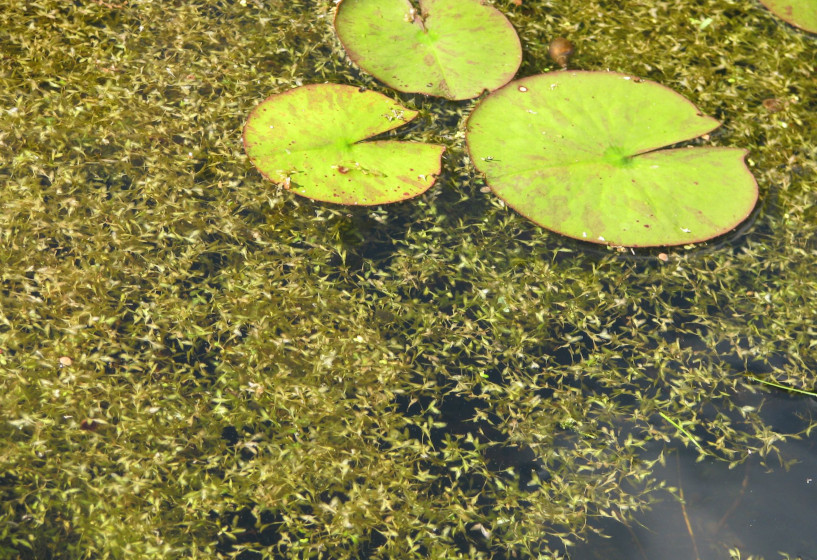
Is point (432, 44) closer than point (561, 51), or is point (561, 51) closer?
point (432, 44)

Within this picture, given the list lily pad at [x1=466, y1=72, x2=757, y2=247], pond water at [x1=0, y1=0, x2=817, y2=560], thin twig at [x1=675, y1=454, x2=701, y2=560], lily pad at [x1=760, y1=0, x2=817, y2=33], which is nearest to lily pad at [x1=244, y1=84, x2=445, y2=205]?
pond water at [x1=0, y1=0, x2=817, y2=560]

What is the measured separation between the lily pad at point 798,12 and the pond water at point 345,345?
1.27 ft

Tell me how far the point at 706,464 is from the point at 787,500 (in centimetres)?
24

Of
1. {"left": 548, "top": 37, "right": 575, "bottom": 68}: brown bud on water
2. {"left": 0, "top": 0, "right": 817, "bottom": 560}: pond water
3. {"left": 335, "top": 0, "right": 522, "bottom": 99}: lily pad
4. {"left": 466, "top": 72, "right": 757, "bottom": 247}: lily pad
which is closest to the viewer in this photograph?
{"left": 0, "top": 0, "right": 817, "bottom": 560}: pond water

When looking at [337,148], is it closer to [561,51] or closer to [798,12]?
[561,51]

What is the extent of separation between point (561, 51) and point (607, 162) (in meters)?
0.71

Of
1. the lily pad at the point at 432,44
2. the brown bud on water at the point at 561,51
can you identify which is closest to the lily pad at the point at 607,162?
the lily pad at the point at 432,44

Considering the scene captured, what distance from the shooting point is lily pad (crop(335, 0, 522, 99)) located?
2611mm

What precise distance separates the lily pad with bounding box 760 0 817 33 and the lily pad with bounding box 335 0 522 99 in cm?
125

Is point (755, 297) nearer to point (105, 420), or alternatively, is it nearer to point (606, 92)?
point (606, 92)

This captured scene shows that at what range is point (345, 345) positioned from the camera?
86.5 inches

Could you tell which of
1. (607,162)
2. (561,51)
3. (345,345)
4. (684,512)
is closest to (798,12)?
(561,51)

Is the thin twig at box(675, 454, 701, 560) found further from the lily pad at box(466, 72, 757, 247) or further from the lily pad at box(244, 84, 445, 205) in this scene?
the lily pad at box(244, 84, 445, 205)

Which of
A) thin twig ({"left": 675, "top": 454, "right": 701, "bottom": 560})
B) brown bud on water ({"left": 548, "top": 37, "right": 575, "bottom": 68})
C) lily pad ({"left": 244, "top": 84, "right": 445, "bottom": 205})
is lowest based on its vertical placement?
thin twig ({"left": 675, "top": 454, "right": 701, "bottom": 560})
